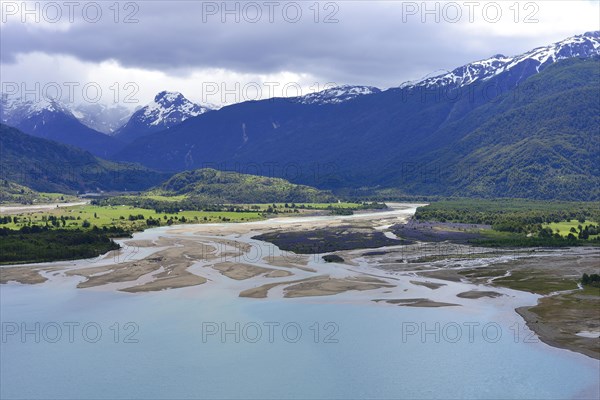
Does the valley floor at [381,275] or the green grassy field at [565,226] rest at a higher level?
the green grassy field at [565,226]

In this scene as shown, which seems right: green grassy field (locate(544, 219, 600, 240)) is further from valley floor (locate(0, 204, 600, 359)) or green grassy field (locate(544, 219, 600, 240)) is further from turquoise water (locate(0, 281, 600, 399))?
turquoise water (locate(0, 281, 600, 399))

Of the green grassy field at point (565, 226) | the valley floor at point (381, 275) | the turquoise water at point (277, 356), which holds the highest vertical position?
the green grassy field at point (565, 226)

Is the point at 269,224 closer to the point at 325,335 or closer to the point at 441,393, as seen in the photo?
the point at 325,335

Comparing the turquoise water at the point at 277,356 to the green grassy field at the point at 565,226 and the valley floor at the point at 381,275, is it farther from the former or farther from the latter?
the green grassy field at the point at 565,226

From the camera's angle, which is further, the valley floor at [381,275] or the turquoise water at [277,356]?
the valley floor at [381,275]

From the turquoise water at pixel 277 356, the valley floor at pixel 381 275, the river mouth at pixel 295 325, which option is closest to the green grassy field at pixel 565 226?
the valley floor at pixel 381 275

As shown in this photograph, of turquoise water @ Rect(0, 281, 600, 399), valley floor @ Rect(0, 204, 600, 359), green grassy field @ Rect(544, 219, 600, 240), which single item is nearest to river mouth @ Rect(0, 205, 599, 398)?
turquoise water @ Rect(0, 281, 600, 399)

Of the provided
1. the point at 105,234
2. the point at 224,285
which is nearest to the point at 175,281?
the point at 224,285

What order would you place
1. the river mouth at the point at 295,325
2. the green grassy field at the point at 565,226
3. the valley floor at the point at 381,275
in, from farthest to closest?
the green grassy field at the point at 565,226 < the valley floor at the point at 381,275 < the river mouth at the point at 295,325
